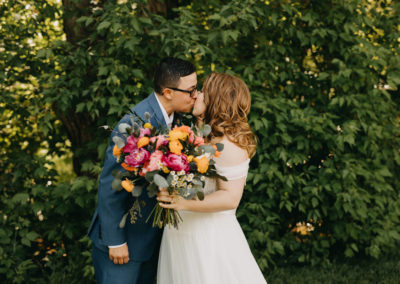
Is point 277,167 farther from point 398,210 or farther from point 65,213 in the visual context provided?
point 65,213

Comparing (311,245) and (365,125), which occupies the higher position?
(365,125)

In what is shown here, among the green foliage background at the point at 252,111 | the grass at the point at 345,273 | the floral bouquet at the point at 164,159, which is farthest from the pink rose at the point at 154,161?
the grass at the point at 345,273

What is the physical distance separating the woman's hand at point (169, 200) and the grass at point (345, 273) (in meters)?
2.28

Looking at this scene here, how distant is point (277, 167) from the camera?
3992 millimetres

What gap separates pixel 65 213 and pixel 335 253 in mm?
3135

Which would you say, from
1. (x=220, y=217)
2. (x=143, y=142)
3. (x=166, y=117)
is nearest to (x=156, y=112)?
(x=166, y=117)

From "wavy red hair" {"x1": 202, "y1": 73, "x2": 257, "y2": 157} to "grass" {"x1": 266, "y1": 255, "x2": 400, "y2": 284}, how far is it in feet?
7.15

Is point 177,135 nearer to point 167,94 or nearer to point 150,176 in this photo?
point 150,176

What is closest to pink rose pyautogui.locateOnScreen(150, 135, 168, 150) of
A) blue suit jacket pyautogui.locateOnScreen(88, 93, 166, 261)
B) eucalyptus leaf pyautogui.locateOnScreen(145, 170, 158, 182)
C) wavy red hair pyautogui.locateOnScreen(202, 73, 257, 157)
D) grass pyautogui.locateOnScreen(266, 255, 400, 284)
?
eucalyptus leaf pyautogui.locateOnScreen(145, 170, 158, 182)

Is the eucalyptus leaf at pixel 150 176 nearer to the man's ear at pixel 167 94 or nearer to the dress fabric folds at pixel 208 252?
the dress fabric folds at pixel 208 252

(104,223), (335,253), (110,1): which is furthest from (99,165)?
(335,253)

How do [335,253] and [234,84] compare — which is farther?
[335,253]

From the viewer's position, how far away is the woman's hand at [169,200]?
2135 mm

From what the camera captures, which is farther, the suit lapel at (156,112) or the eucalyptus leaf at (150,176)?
the suit lapel at (156,112)
